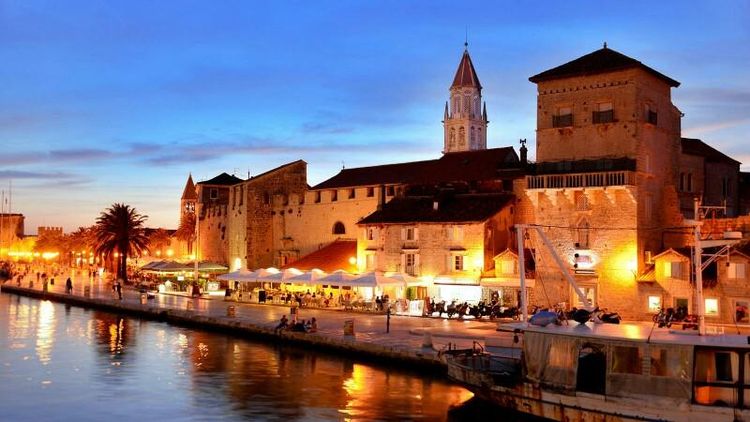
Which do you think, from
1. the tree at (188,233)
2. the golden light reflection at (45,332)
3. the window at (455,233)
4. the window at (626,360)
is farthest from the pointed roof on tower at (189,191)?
the window at (626,360)

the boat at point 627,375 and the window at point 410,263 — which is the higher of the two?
the window at point 410,263

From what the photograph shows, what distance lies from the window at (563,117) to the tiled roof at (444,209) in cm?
688

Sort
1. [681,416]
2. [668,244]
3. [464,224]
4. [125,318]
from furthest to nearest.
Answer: [125,318], [464,224], [668,244], [681,416]

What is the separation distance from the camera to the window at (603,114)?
45.9 meters

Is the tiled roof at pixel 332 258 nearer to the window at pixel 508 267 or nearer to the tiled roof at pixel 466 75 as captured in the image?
the window at pixel 508 267

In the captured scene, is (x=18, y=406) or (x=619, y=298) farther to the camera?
(x=619, y=298)

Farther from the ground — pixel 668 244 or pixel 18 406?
pixel 668 244

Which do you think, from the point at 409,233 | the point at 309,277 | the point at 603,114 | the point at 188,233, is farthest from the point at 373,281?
the point at 188,233

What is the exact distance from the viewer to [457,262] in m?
52.0

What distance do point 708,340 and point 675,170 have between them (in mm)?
27741

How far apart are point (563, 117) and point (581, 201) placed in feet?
16.4

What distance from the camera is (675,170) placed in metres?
49.6

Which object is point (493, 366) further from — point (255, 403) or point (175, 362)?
point (175, 362)

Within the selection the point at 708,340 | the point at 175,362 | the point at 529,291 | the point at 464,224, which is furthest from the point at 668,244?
the point at 175,362
